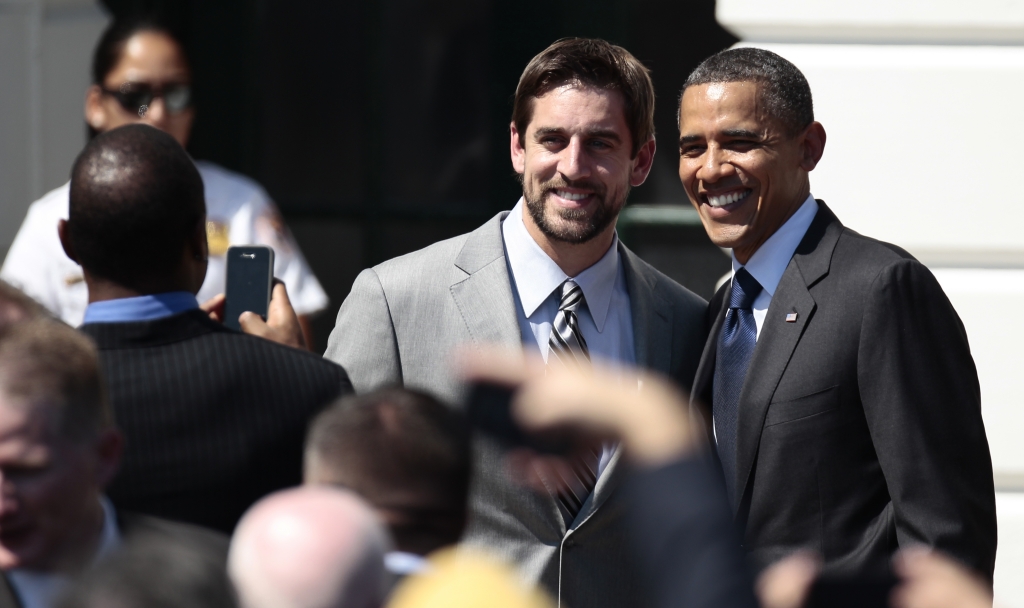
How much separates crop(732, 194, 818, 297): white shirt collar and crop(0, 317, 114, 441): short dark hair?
69.5 inches

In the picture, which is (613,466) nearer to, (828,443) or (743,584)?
(828,443)

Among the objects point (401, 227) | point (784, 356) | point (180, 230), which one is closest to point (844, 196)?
point (784, 356)

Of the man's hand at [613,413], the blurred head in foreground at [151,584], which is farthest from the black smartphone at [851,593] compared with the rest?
the blurred head in foreground at [151,584]

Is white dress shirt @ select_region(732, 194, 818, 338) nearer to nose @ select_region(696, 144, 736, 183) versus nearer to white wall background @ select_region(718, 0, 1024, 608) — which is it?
nose @ select_region(696, 144, 736, 183)

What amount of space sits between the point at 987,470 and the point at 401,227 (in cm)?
268

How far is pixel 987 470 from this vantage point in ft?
8.74

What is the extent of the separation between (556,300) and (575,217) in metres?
0.24

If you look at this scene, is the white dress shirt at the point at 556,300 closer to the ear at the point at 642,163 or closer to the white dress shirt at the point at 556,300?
the white dress shirt at the point at 556,300

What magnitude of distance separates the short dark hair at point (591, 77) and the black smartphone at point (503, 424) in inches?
78.5

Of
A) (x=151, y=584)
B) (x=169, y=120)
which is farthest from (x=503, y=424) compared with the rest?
(x=169, y=120)

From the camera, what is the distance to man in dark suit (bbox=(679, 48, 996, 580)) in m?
2.60

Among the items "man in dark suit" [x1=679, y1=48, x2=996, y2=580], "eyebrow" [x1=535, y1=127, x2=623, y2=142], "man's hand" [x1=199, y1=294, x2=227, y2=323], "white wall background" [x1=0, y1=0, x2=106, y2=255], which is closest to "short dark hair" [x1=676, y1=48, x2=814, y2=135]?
"man in dark suit" [x1=679, y1=48, x2=996, y2=580]

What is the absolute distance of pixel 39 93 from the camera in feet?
14.6

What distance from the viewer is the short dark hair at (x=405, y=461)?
4.67 ft
